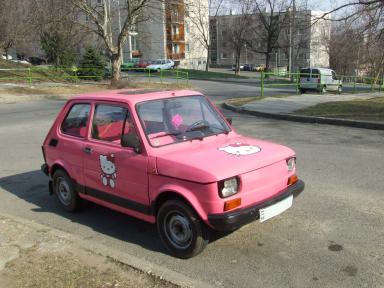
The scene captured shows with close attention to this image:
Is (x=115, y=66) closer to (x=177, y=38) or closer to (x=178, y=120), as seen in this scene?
(x=178, y=120)

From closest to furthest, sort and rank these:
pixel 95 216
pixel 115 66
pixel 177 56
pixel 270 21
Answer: pixel 95 216 < pixel 115 66 < pixel 270 21 < pixel 177 56

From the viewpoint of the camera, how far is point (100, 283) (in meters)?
3.65

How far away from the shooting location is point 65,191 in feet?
19.0

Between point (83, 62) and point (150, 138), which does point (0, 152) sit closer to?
point (150, 138)

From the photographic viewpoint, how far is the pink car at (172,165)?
3.98 metres

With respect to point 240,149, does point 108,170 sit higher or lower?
lower

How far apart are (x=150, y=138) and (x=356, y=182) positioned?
11.4ft

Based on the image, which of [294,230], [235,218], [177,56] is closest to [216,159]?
→ [235,218]

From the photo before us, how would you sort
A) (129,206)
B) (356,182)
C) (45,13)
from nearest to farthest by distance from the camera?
(129,206) → (356,182) → (45,13)

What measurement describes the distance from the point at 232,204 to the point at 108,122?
6.20 feet

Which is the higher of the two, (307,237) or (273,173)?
(273,173)

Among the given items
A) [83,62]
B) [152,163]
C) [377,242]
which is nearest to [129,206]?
[152,163]

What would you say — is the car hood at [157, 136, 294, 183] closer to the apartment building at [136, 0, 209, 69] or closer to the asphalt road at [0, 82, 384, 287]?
the asphalt road at [0, 82, 384, 287]

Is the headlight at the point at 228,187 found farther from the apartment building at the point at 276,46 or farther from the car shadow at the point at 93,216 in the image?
the apartment building at the point at 276,46
